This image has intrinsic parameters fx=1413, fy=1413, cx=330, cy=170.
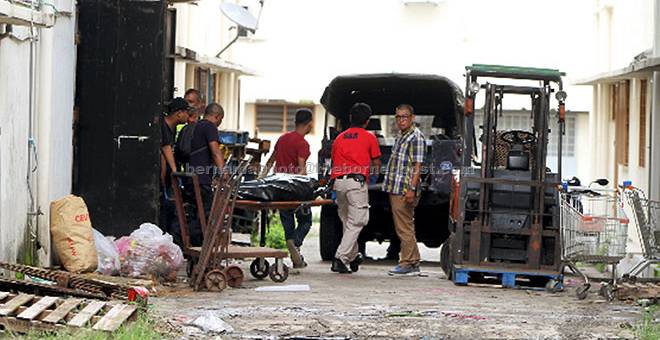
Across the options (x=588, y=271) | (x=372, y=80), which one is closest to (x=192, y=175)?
(x=372, y=80)

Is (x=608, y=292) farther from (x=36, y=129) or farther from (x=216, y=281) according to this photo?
(x=36, y=129)

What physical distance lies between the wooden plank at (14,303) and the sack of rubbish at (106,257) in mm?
3087

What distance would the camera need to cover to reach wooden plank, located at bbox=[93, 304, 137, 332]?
31.5 feet

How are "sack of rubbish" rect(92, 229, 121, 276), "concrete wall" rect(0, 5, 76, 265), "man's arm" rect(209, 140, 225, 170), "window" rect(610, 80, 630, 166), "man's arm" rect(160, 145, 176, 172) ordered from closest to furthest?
"concrete wall" rect(0, 5, 76, 265), "sack of rubbish" rect(92, 229, 121, 276), "man's arm" rect(209, 140, 225, 170), "man's arm" rect(160, 145, 176, 172), "window" rect(610, 80, 630, 166)

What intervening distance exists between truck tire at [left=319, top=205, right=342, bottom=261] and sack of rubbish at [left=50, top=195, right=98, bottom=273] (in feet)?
17.0

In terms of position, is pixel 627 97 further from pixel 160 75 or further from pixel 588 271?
pixel 160 75

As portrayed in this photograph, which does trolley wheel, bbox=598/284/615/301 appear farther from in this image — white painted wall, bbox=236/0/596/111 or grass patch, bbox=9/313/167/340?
white painted wall, bbox=236/0/596/111

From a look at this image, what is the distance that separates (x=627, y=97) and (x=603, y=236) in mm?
14092

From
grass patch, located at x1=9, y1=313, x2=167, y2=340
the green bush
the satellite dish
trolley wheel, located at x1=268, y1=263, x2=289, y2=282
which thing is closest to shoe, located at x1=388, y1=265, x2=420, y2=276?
trolley wheel, located at x1=268, y1=263, x2=289, y2=282

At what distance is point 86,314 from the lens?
32.9 feet

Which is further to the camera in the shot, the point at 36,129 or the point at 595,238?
the point at 595,238

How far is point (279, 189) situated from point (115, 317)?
19.3 ft

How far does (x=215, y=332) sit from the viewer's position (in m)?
10.6

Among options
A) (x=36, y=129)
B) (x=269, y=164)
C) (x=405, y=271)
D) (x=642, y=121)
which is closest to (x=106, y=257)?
(x=36, y=129)
